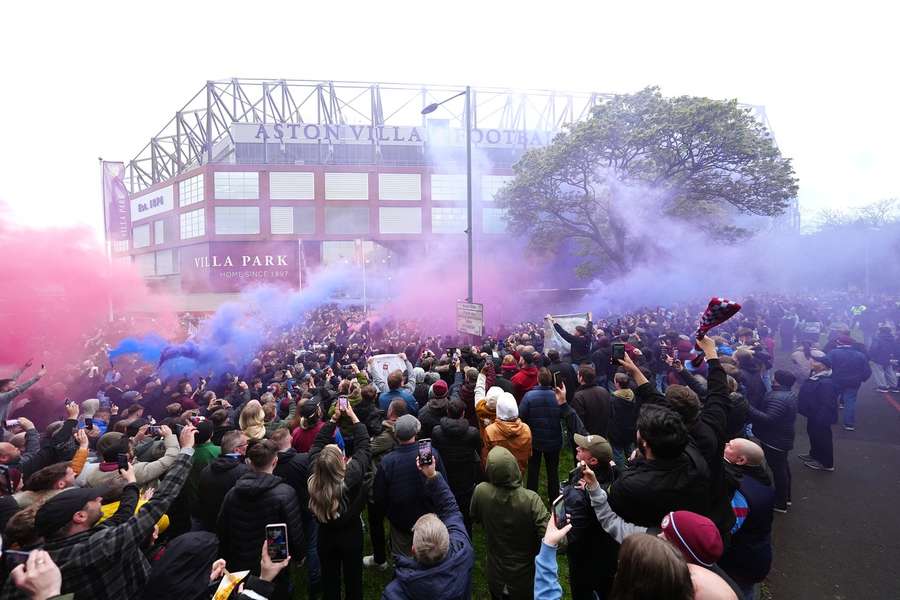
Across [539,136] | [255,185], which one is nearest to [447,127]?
[539,136]

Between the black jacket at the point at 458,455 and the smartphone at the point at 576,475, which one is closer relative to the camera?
the smartphone at the point at 576,475

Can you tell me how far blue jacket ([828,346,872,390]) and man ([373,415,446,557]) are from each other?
8.18 metres

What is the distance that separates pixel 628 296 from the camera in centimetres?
2334

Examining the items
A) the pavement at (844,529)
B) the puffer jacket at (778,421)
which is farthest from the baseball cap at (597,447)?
the puffer jacket at (778,421)

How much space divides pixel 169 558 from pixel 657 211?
74.5 feet

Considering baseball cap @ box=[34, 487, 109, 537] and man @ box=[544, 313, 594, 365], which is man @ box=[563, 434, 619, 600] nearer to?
baseball cap @ box=[34, 487, 109, 537]

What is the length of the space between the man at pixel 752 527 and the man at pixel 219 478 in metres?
3.76

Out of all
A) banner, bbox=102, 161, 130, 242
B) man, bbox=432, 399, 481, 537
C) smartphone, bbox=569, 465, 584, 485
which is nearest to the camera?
smartphone, bbox=569, 465, 584, 485

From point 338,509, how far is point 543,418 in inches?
108

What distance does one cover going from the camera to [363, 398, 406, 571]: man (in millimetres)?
4422

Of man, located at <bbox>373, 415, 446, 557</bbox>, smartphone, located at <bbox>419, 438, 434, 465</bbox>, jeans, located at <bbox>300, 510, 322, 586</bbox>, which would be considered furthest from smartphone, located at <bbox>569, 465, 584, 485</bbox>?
jeans, located at <bbox>300, 510, 322, 586</bbox>

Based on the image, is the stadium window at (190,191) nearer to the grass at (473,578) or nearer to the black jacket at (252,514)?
the grass at (473,578)

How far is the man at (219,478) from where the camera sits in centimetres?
369

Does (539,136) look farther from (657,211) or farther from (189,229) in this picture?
(189,229)
